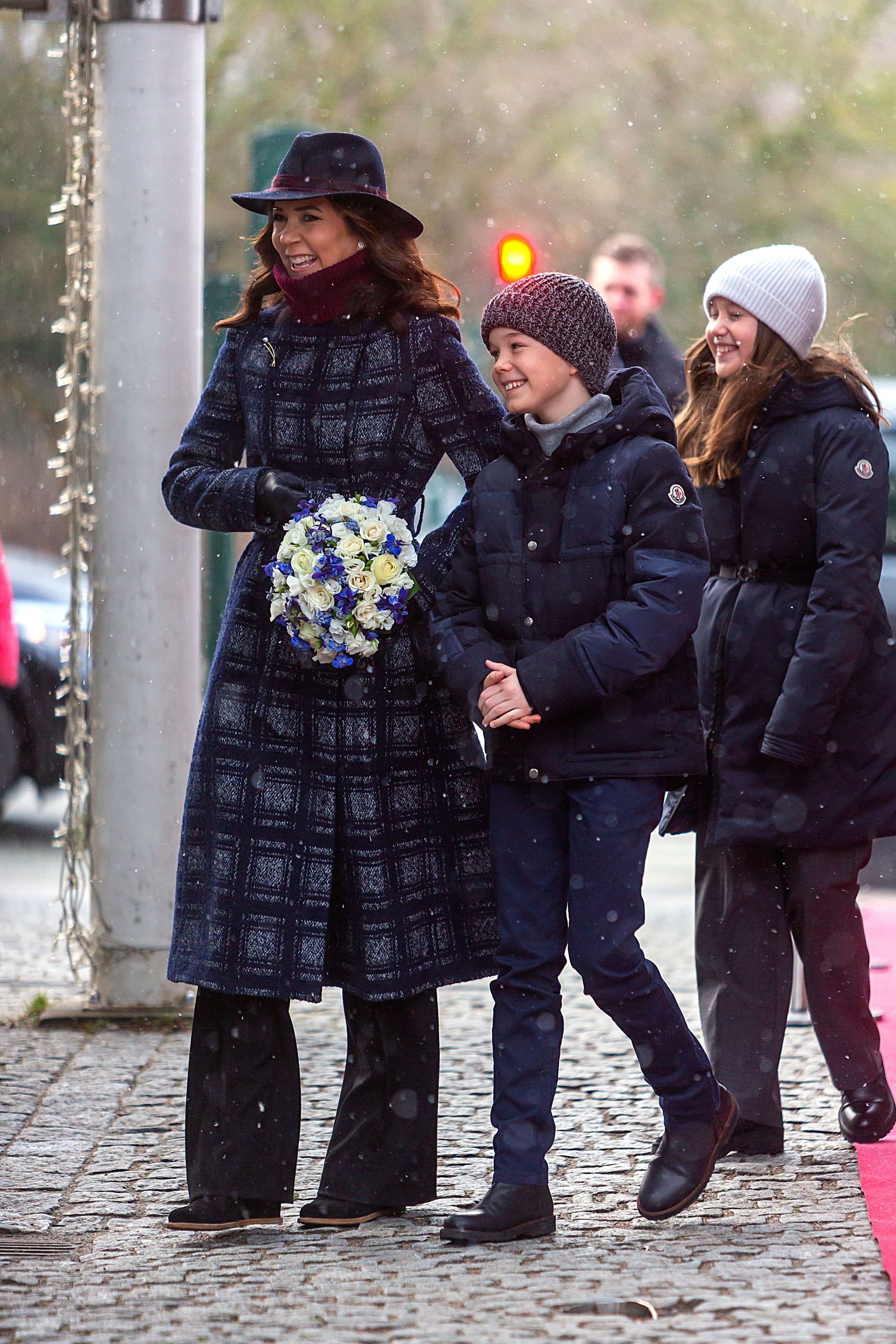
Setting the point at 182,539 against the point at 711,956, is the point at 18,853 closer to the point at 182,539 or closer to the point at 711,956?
the point at 182,539

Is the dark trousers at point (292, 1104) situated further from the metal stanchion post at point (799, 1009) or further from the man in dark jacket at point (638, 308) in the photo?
the man in dark jacket at point (638, 308)

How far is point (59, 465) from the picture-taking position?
6.36m

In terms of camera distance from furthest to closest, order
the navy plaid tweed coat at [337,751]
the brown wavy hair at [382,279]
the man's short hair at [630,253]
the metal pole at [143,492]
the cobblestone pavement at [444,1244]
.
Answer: the man's short hair at [630,253], the metal pole at [143,492], the brown wavy hair at [382,279], the navy plaid tweed coat at [337,751], the cobblestone pavement at [444,1244]

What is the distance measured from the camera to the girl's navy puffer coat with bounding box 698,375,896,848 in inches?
179

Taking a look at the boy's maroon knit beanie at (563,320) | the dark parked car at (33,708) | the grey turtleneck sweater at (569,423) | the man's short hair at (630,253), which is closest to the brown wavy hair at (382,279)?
the boy's maroon knit beanie at (563,320)

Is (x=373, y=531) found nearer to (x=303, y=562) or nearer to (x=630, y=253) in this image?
(x=303, y=562)

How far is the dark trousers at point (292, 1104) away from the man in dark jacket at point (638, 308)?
2360 mm

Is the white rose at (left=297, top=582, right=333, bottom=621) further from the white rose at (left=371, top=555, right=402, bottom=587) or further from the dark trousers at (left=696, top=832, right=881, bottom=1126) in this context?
the dark trousers at (left=696, top=832, right=881, bottom=1126)

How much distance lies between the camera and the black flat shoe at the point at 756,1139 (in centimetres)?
473

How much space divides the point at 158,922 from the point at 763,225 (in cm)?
1926

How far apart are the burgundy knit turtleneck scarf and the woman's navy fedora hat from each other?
121 mm

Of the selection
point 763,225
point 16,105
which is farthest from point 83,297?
point 763,225

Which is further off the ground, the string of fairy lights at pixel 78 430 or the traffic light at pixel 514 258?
the traffic light at pixel 514 258

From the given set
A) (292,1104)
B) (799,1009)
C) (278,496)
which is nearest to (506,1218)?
(292,1104)
